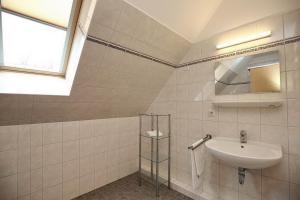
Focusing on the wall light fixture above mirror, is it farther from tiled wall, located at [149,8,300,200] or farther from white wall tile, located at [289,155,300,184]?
white wall tile, located at [289,155,300,184]

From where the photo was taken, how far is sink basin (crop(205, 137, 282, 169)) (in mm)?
1195

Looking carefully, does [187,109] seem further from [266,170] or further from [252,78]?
[266,170]

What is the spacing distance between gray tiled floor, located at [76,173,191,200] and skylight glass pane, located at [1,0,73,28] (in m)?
2.00

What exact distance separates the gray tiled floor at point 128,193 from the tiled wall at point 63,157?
0.10m

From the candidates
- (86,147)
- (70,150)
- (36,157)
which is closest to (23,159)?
(36,157)

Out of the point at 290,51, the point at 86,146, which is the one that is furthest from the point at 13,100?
the point at 290,51

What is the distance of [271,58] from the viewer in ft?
4.71

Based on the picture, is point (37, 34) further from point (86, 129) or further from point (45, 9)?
point (86, 129)

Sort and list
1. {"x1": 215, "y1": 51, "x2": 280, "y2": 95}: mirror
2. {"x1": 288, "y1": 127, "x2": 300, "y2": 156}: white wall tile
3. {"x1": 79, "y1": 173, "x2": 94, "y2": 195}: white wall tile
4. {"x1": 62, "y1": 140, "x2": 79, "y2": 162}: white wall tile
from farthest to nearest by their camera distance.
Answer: {"x1": 79, "y1": 173, "x2": 94, "y2": 195}: white wall tile, {"x1": 62, "y1": 140, "x2": 79, "y2": 162}: white wall tile, {"x1": 215, "y1": 51, "x2": 280, "y2": 95}: mirror, {"x1": 288, "y1": 127, "x2": 300, "y2": 156}: white wall tile

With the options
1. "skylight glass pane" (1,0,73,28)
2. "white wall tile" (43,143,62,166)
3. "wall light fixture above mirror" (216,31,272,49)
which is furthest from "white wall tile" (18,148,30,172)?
"wall light fixture above mirror" (216,31,272,49)

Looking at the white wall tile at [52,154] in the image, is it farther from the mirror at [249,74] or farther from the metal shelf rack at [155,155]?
the mirror at [249,74]

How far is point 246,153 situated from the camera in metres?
1.46

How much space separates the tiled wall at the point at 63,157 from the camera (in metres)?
1.55

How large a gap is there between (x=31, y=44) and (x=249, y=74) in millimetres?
2163
